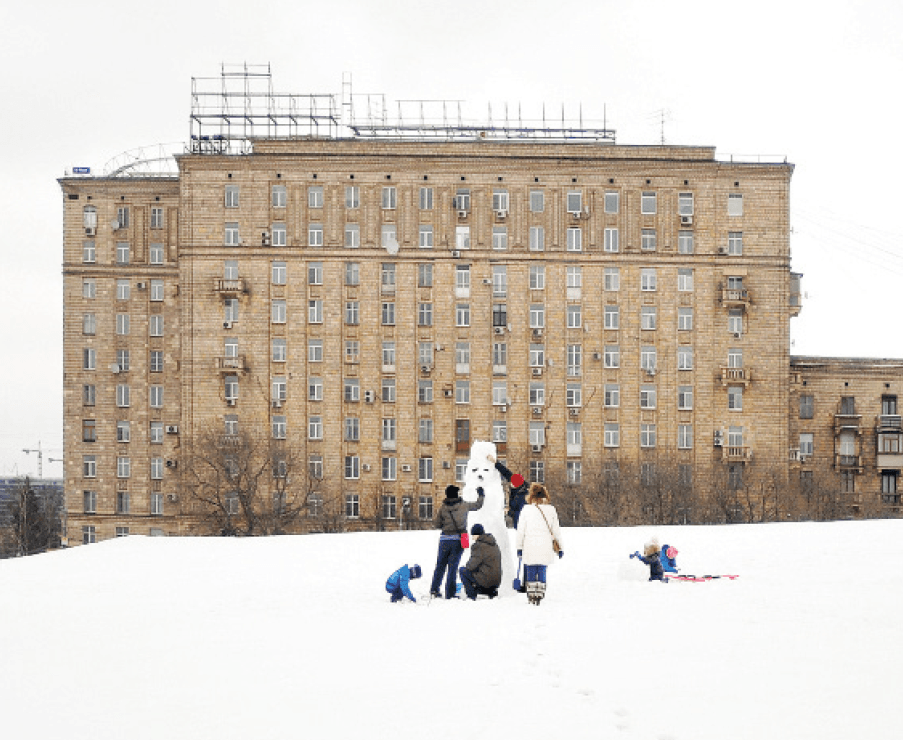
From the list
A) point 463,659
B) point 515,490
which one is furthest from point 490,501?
point 463,659

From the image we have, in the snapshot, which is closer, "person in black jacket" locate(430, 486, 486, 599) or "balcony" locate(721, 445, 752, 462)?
"person in black jacket" locate(430, 486, 486, 599)

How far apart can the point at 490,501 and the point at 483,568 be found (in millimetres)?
1158

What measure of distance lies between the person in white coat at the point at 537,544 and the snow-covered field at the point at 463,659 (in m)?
0.40

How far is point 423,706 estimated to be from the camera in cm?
781

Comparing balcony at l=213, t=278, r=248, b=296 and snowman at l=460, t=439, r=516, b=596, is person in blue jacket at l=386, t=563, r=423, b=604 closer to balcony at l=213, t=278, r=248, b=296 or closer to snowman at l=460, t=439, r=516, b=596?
snowman at l=460, t=439, r=516, b=596

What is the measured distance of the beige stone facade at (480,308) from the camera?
5994 centimetres

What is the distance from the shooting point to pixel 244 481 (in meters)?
56.7

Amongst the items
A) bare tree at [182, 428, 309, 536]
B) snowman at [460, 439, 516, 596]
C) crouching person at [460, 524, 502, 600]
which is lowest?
bare tree at [182, 428, 309, 536]

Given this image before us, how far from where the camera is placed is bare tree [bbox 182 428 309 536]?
55.6m

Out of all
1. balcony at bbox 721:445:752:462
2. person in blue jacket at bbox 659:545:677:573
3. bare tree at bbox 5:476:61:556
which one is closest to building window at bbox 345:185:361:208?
balcony at bbox 721:445:752:462

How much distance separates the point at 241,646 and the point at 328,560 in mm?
9791

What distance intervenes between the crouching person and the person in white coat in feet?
1.58

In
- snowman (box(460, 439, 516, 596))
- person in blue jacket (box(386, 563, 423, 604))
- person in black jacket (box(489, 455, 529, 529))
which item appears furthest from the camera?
person in black jacket (box(489, 455, 529, 529))

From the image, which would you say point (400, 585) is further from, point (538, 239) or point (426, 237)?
point (538, 239)
